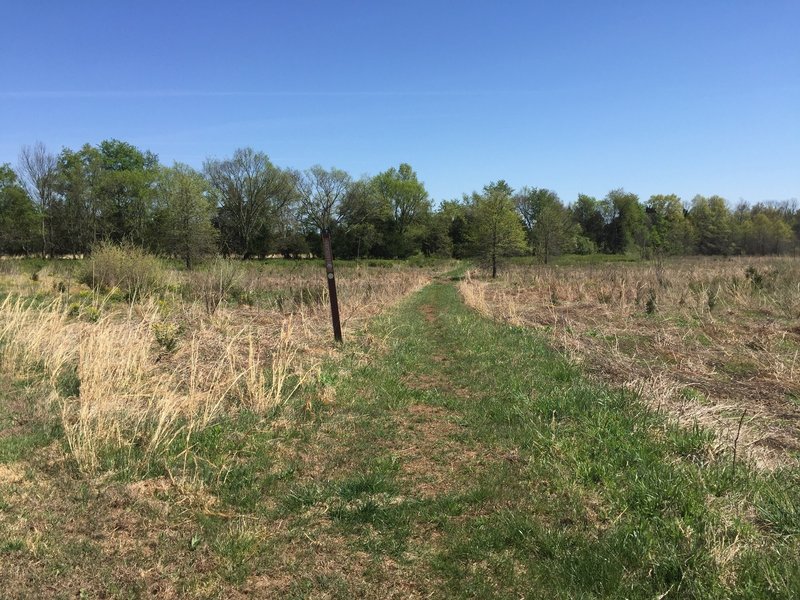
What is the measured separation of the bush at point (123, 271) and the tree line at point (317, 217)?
19.9m

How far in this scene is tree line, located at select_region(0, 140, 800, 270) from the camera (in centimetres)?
4850

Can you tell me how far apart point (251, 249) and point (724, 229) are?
7080 cm

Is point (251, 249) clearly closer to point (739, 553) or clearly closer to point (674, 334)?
point (674, 334)

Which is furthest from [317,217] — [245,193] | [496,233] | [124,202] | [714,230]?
[714,230]

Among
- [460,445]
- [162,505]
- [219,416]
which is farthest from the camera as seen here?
[219,416]

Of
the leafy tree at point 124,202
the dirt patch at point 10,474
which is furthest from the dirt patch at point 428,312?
the leafy tree at point 124,202

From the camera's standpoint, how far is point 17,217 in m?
55.0

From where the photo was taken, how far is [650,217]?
299ft

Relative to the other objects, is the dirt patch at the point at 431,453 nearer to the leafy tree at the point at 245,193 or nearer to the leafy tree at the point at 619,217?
the leafy tree at the point at 245,193

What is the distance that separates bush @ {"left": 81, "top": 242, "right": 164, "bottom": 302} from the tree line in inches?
782

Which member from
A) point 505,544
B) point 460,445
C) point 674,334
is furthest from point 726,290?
point 505,544

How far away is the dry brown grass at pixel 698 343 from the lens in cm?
→ 544

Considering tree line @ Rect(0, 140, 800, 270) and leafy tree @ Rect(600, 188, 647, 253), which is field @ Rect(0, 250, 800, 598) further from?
leafy tree @ Rect(600, 188, 647, 253)

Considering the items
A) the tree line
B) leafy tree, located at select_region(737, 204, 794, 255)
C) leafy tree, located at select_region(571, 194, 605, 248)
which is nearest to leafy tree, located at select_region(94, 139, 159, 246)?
the tree line
